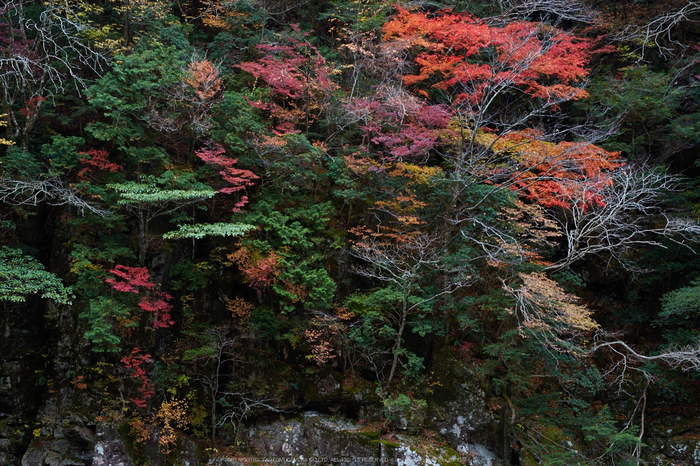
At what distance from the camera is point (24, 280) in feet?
28.8

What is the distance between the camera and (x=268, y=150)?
10109 mm

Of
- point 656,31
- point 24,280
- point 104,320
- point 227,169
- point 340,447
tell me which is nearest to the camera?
point 24,280

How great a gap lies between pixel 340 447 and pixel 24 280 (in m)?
7.20

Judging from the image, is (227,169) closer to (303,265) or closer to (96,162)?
(303,265)

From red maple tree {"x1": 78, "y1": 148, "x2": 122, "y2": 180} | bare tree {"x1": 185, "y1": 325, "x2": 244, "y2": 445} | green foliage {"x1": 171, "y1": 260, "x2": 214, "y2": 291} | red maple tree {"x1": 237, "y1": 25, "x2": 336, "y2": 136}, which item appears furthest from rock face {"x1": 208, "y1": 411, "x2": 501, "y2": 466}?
red maple tree {"x1": 237, "y1": 25, "x2": 336, "y2": 136}

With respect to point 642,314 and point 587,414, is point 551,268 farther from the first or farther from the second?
point 642,314

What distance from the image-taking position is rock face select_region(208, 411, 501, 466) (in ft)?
29.7

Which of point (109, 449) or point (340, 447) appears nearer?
point (109, 449)

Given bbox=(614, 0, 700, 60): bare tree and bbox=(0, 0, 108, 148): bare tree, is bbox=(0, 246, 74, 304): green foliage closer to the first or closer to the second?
bbox=(0, 0, 108, 148): bare tree

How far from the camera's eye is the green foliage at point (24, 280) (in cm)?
831

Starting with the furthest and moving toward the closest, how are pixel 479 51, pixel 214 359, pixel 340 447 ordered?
pixel 479 51
pixel 214 359
pixel 340 447

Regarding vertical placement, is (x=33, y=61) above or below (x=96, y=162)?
above

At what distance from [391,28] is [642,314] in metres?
10.5

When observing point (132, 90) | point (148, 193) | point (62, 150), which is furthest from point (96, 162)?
point (148, 193)
